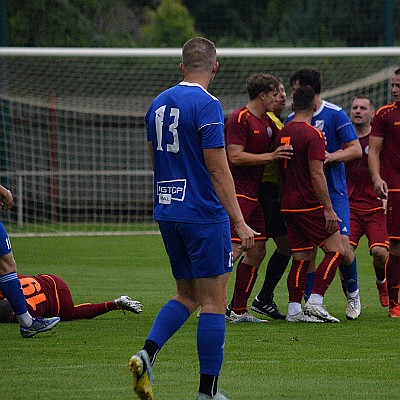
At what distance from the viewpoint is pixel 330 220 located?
27.1 ft

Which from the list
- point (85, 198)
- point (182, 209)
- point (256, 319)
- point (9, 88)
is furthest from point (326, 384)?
point (85, 198)

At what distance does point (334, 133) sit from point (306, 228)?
0.93 m

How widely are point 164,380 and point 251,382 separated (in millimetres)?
511

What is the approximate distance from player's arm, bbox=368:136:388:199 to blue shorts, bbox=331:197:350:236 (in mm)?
298

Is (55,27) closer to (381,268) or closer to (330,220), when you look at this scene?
(381,268)

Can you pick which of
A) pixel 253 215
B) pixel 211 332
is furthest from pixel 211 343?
pixel 253 215

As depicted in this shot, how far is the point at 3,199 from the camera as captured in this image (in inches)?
303

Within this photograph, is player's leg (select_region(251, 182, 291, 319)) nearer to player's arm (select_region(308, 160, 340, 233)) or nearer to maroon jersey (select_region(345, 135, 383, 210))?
player's arm (select_region(308, 160, 340, 233))

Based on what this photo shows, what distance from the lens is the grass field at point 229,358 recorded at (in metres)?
Answer: 5.70

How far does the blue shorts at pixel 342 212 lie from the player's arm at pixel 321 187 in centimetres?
50

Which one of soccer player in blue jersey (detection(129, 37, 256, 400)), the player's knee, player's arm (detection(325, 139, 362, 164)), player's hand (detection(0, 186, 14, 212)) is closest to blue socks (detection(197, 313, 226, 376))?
soccer player in blue jersey (detection(129, 37, 256, 400))

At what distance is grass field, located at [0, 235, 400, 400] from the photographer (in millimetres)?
5703

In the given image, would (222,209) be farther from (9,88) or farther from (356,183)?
(9,88)

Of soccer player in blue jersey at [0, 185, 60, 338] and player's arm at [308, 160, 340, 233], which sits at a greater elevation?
player's arm at [308, 160, 340, 233]
